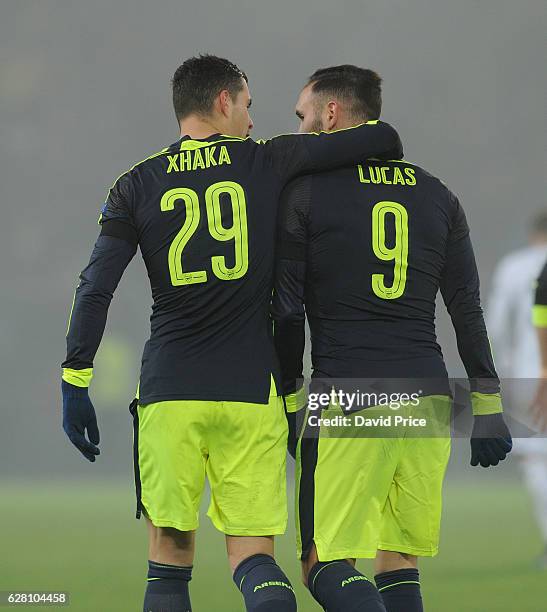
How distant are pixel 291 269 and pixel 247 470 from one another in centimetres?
63

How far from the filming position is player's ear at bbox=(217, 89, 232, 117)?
368cm

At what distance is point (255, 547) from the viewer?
3357 millimetres

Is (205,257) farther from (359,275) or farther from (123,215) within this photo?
(359,275)

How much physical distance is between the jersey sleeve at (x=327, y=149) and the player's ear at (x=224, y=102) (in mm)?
207

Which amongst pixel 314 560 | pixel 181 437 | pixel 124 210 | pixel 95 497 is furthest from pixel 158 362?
pixel 95 497

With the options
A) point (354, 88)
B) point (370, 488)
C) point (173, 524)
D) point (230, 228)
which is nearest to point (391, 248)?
point (230, 228)

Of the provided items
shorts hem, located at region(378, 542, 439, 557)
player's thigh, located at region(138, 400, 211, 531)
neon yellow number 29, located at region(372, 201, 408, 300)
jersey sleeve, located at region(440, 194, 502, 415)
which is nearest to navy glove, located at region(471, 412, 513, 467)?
jersey sleeve, located at region(440, 194, 502, 415)

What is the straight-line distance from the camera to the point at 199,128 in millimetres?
3666

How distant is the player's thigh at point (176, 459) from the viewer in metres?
3.39

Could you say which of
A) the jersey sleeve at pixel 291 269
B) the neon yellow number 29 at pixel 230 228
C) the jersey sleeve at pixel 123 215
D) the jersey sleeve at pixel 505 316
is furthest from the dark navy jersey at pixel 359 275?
the jersey sleeve at pixel 505 316

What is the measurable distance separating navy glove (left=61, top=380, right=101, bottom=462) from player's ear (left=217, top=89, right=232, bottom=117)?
101 cm

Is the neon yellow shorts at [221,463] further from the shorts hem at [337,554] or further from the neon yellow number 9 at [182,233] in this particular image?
the neon yellow number 9 at [182,233]

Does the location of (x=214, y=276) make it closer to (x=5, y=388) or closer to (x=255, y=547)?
(x=255, y=547)

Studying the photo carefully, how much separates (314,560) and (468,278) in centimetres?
106
